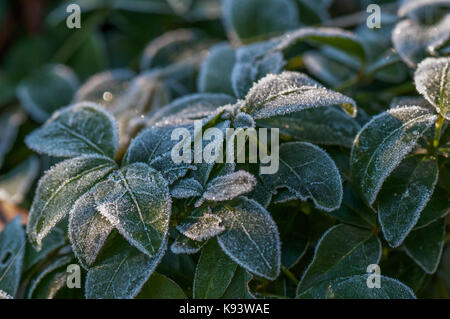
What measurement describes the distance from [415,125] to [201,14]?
3.17ft

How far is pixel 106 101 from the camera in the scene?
3.87 feet

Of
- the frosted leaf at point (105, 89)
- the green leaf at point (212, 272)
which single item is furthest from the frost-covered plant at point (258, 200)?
the frosted leaf at point (105, 89)

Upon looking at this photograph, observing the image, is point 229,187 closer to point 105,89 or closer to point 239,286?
point 239,286

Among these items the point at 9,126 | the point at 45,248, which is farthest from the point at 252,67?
the point at 9,126

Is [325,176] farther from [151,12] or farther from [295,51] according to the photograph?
[151,12]

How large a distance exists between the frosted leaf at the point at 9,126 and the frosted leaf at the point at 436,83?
1006 mm

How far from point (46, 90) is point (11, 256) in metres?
0.66

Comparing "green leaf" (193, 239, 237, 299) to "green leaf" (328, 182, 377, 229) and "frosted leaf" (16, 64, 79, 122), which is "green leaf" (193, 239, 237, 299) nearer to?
"green leaf" (328, 182, 377, 229)

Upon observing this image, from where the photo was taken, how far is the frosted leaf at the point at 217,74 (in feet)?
3.34
